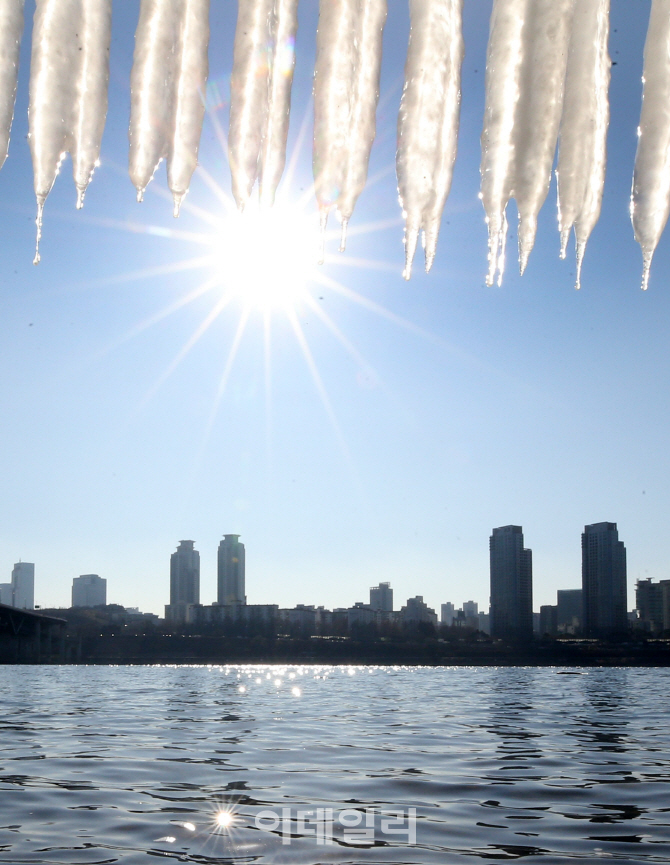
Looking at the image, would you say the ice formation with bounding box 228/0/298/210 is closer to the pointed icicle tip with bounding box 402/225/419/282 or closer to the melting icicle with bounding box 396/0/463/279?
the melting icicle with bounding box 396/0/463/279

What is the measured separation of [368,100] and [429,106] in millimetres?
363

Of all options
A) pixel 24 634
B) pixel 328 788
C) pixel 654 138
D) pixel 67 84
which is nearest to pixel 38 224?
pixel 67 84

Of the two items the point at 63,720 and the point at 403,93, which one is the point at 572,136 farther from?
the point at 63,720

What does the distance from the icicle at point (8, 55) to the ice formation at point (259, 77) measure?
3.84 ft

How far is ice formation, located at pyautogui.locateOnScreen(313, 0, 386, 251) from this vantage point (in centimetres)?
457

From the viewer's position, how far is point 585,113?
178 inches

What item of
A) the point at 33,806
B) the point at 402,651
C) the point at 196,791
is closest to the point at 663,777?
the point at 196,791

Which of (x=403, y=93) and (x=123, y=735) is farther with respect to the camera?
(x=123, y=735)

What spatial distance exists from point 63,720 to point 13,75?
119ft

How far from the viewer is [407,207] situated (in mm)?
4641

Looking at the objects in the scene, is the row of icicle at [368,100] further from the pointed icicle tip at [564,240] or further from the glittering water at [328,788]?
the glittering water at [328,788]

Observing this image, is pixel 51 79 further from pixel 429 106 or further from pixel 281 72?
pixel 429 106

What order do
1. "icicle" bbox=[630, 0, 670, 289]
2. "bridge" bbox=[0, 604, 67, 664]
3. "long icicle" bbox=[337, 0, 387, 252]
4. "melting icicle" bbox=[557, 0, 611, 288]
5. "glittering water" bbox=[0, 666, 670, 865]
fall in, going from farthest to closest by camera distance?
"bridge" bbox=[0, 604, 67, 664] < "glittering water" bbox=[0, 666, 670, 865] < "long icicle" bbox=[337, 0, 387, 252] < "melting icicle" bbox=[557, 0, 611, 288] < "icicle" bbox=[630, 0, 670, 289]

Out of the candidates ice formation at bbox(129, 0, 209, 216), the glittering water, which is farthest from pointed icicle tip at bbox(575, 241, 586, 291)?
the glittering water
